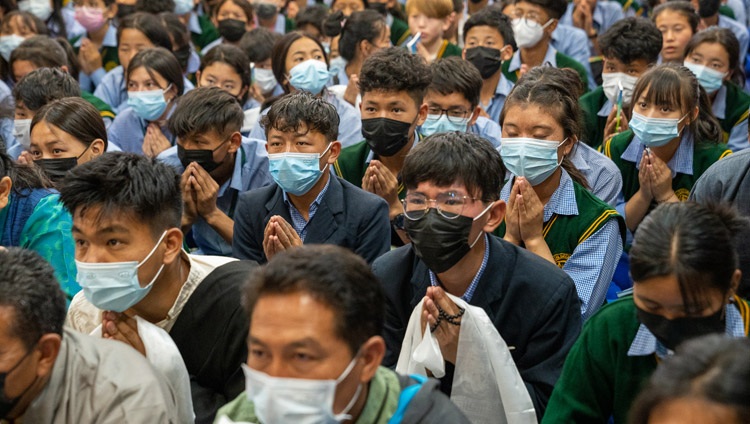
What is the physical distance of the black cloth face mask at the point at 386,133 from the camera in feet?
16.6

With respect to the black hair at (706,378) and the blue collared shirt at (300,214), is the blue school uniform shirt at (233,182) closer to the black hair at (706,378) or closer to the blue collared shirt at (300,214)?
the blue collared shirt at (300,214)

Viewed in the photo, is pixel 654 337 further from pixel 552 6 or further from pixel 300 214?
pixel 552 6

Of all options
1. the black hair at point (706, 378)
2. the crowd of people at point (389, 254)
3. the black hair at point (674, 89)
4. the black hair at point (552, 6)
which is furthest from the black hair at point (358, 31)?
the black hair at point (706, 378)

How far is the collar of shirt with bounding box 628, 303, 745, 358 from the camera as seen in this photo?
2.67 m

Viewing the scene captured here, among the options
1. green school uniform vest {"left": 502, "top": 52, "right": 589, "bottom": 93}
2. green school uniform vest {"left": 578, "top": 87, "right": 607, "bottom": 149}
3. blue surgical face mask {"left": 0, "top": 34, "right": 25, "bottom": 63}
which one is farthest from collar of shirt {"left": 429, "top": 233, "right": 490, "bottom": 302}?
blue surgical face mask {"left": 0, "top": 34, "right": 25, "bottom": 63}

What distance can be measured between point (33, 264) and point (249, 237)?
1.88 metres

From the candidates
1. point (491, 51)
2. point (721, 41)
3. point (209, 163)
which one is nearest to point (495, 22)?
point (491, 51)

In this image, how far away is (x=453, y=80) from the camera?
5395 millimetres

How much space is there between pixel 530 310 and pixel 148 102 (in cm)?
378

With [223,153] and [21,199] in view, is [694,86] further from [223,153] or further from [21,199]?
[21,199]

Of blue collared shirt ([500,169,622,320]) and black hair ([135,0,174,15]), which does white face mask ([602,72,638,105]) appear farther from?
black hair ([135,0,174,15])

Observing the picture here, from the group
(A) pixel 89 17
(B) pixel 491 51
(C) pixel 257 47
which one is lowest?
(A) pixel 89 17

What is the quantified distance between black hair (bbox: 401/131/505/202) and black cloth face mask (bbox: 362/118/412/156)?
1.59 meters

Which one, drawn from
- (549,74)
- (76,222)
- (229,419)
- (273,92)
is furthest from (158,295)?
(273,92)
